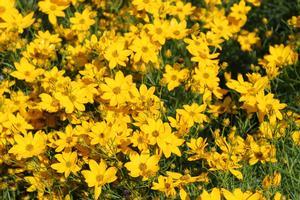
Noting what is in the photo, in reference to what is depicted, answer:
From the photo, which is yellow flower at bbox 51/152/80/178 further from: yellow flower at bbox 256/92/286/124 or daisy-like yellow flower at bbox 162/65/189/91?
yellow flower at bbox 256/92/286/124

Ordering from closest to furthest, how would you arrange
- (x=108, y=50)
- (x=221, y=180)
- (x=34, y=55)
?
1. (x=221, y=180)
2. (x=108, y=50)
3. (x=34, y=55)

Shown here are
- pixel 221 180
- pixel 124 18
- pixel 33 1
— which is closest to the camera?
pixel 221 180

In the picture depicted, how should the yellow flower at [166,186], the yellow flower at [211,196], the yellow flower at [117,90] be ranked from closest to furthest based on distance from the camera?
the yellow flower at [211,196] < the yellow flower at [166,186] < the yellow flower at [117,90]

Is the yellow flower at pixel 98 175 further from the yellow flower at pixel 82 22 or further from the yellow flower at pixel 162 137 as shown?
the yellow flower at pixel 82 22

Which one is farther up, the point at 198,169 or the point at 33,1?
the point at 33,1

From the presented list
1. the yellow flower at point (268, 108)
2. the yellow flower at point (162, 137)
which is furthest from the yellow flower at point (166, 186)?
the yellow flower at point (268, 108)

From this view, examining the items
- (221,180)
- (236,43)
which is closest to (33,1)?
(236,43)

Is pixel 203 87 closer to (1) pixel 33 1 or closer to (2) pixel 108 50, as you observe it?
Answer: (2) pixel 108 50
